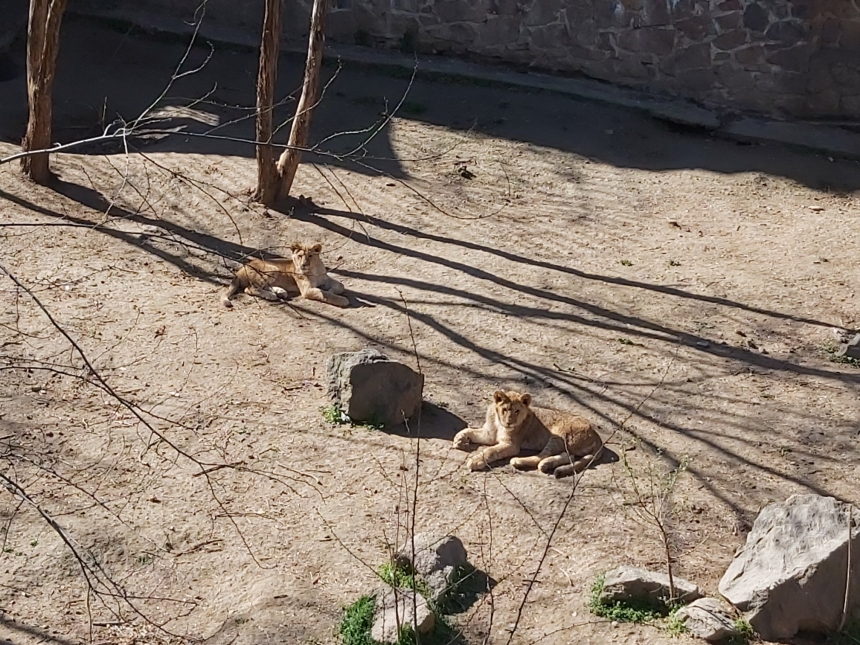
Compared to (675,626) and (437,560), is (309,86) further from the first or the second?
(675,626)

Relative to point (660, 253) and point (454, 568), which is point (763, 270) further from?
point (454, 568)

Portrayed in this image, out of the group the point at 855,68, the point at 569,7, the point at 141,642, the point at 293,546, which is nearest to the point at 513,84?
the point at 569,7

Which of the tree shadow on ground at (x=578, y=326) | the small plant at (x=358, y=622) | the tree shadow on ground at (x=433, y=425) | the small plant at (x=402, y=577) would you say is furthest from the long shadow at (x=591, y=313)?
the small plant at (x=358, y=622)

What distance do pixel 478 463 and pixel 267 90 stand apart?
5.13 meters

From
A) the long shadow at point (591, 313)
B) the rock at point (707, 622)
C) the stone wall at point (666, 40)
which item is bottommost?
the rock at point (707, 622)

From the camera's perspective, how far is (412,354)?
821 cm

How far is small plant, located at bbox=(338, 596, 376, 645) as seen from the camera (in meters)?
5.29

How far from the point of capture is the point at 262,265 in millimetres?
9195

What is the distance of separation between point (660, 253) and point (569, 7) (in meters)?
4.44

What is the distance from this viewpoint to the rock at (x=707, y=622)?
207 inches

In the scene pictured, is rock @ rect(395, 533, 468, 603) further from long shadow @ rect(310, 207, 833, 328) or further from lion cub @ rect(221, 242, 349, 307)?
long shadow @ rect(310, 207, 833, 328)

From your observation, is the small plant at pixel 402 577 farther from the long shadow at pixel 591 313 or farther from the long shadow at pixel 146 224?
the long shadow at pixel 146 224

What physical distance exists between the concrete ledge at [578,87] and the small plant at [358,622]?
Result: 8.39 metres

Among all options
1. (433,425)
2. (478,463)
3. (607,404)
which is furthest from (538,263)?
(478,463)
